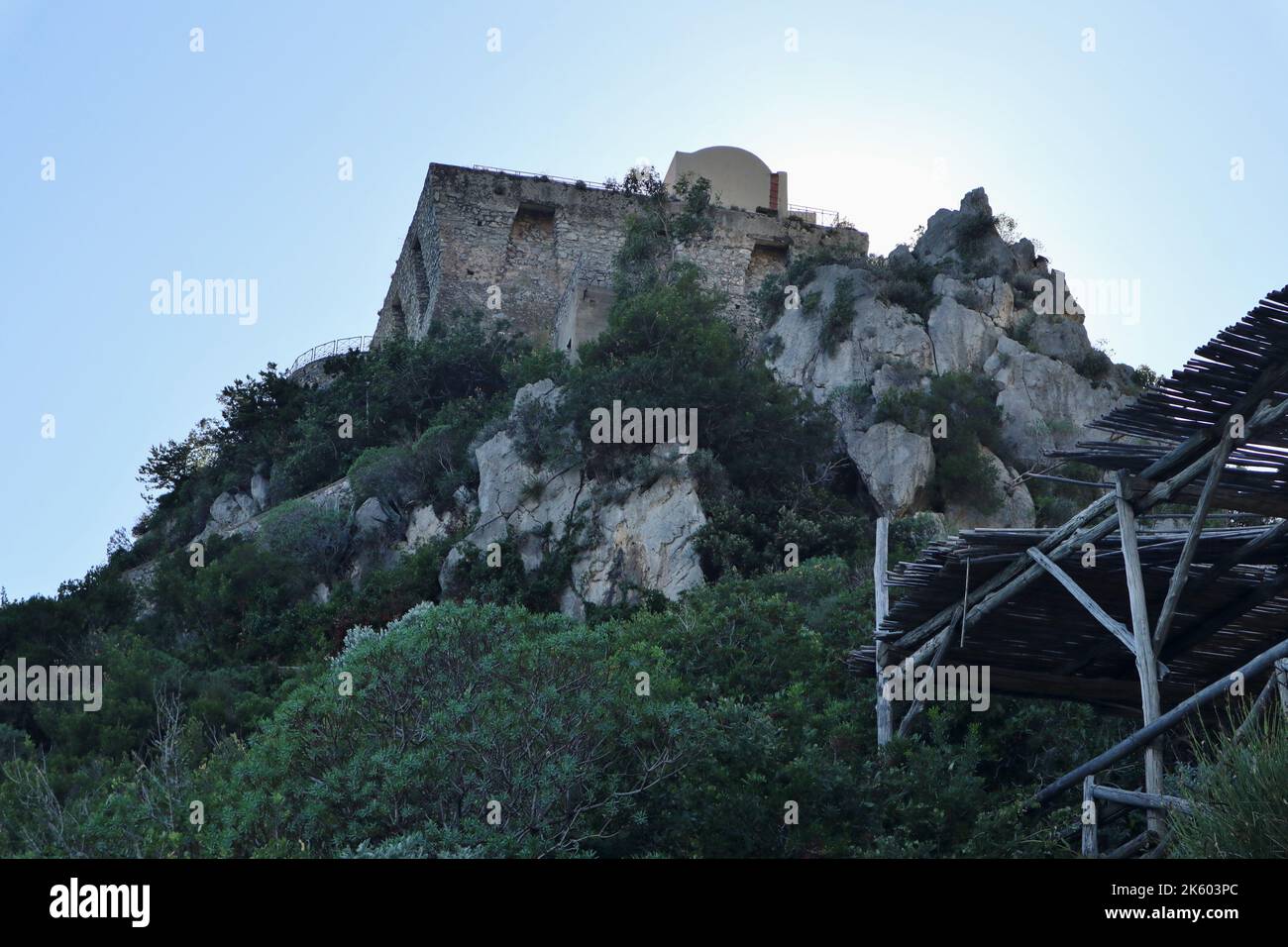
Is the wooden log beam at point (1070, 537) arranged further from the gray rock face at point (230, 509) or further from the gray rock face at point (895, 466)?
the gray rock face at point (230, 509)

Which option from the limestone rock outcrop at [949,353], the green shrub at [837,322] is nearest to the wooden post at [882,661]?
the limestone rock outcrop at [949,353]

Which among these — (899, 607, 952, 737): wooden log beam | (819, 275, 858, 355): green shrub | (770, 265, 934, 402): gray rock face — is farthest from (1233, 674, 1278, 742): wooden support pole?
(819, 275, 858, 355): green shrub

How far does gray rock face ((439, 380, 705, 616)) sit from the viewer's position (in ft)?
66.8

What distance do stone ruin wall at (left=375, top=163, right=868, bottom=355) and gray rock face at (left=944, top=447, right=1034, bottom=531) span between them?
1158cm

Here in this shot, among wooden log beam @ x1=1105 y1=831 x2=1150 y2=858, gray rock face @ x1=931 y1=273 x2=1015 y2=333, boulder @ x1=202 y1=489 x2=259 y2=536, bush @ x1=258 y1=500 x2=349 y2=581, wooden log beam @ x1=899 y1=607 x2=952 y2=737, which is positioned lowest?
wooden log beam @ x1=1105 y1=831 x2=1150 y2=858

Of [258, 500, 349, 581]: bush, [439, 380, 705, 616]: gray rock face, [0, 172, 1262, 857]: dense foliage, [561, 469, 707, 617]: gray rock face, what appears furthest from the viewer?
[258, 500, 349, 581]: bush

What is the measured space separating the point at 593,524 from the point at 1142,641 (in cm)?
1297

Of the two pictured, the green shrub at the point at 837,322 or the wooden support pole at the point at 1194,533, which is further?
the green shrub at the point at 837,322

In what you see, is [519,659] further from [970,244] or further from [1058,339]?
[970,244]

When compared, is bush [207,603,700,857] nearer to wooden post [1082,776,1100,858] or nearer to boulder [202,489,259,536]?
wooden post [1082,776,1100,858]

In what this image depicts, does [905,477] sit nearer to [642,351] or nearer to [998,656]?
[642,351]

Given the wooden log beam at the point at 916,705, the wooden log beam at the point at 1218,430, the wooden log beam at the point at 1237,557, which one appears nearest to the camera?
the wooden log beam at the point at 1218,430

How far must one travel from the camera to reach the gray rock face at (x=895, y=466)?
21.3m

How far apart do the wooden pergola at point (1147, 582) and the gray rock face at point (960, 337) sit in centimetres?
1320
